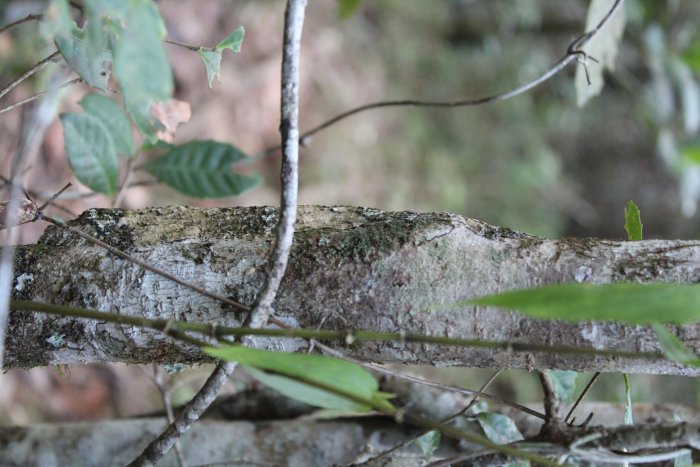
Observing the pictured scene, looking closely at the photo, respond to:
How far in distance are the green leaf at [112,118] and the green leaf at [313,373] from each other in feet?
1.65

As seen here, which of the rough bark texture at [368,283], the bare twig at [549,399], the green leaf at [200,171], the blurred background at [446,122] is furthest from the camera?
the blurred background at [446,122]

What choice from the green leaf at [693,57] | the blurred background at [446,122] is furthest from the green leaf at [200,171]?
the green leaf at [693,57]

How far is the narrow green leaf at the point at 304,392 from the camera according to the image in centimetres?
49

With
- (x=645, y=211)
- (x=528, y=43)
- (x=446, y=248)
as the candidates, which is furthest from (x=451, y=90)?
(x=446, y=248)

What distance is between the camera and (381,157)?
2.72 m

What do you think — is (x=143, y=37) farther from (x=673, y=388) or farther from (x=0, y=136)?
(x=673, y=388)

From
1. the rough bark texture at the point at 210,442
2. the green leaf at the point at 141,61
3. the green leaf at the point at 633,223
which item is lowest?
the rough bark texture at the point at 210,442

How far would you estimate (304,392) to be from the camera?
492 millimetres

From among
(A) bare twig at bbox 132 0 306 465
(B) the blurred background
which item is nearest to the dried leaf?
(A) bare twig at bbox 132 0 306 465

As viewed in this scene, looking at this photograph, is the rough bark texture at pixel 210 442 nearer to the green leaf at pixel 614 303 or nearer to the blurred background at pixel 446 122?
the green leaf at pixel 614 303

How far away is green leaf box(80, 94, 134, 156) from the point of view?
87 cm

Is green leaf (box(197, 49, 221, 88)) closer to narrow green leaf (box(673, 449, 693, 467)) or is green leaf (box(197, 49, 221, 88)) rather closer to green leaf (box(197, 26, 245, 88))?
green leaf (box(197, 26, 245, 88))

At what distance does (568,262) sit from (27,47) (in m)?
1.58

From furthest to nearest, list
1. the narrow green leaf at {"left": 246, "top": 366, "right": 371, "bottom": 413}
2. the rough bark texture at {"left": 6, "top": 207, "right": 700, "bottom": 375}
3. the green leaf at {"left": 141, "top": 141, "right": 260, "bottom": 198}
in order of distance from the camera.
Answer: the green leaf at {"left": 141, "top": 141, "right": 260, "bottom": 198}
the rough bark texture at {"left": 6, "top": 207, "right": 700, "bottom": 375}
the narrow green leaf at {"left": 246, "top": 366, "right": 371, "bottom": 413}
